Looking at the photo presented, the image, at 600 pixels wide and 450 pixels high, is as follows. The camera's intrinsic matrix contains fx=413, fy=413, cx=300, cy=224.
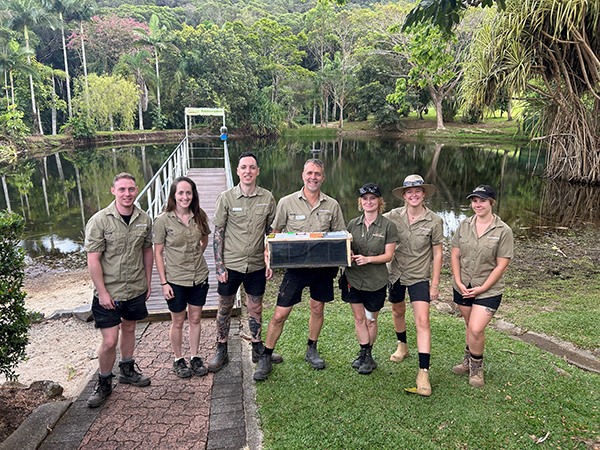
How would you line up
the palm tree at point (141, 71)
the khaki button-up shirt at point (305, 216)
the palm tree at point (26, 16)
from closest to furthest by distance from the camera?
the khaki button-up shirt at point (305, 216)
the palm tree at point (26, 16)
the palm tree at point (141, 71)

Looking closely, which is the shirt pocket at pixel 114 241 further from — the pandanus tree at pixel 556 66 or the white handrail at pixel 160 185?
the pandanus tree at pixel 556 66

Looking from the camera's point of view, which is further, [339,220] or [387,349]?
[387,349]

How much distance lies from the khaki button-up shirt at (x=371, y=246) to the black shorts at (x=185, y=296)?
4.77 feet

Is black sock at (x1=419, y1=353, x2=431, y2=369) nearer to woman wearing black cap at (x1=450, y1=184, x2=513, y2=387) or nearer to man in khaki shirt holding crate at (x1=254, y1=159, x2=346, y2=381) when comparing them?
woman wearing black cap at (x1=450, y1=184, x2=513, y2=387)

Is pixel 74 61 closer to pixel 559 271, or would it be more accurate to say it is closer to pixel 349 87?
pixel 349 87

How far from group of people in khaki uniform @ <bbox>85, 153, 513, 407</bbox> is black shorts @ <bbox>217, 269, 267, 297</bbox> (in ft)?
0.03

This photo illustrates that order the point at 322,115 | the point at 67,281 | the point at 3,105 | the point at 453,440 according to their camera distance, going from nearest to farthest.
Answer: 1. the point at 453,440
2. the point at 67,281
3. the point at 3,105
4. the point at 322,115

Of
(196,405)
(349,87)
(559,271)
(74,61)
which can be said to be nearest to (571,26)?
(559,271)

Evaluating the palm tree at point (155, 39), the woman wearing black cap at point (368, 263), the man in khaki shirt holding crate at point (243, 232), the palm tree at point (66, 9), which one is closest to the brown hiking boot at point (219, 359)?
the man in khaki shirt holding crate at point (243, 232)

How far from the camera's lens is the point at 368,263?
12.7 ft

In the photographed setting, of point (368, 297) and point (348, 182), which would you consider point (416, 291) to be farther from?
point (348, 182)

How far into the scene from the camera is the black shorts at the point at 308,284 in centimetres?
393

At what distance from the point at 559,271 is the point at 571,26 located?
9.65m

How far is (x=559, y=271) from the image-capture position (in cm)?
844
